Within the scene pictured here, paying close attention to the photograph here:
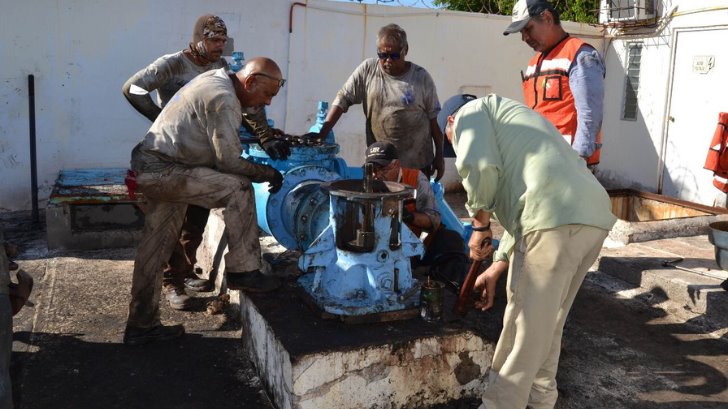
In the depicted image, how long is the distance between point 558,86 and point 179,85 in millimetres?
2558

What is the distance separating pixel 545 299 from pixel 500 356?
38cm

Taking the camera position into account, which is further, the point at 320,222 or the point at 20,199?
the point at 20,199

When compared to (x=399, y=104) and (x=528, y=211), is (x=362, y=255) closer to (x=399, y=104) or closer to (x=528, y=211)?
(x=528, y=211)

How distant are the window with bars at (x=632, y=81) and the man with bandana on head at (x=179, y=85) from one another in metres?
6.73

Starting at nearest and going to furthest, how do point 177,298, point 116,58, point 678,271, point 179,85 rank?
point 177,298 → point 179,85 → point 678,271 → point 116,58

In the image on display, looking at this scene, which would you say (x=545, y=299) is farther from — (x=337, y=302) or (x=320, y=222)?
(x=320, y=222)

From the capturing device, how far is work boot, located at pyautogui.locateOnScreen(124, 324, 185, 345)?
3.89m

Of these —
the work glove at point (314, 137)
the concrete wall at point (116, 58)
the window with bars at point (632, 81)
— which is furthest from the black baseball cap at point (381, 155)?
the window with bars at point (632, 81)

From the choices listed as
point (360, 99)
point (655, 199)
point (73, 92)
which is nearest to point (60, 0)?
point (73, 92)

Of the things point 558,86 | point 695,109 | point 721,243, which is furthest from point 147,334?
point 695,109

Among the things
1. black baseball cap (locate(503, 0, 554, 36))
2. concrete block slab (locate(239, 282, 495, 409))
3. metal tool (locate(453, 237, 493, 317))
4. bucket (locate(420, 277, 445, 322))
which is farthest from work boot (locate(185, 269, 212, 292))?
black baseball cap (locate(503, 0, 554, 36))

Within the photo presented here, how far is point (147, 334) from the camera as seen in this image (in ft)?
12.8

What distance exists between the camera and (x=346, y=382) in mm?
3045

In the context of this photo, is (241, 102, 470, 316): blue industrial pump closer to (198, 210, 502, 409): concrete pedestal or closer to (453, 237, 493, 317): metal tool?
(198, 210, 502, 409): concrete pedestal
